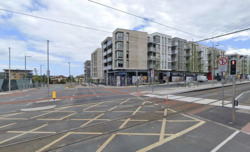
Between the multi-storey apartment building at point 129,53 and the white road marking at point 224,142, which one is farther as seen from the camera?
the multi-storey apartment building at point 129,53

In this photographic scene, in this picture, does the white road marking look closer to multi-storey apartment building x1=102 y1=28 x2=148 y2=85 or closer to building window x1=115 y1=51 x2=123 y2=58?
multi-storey apartment building x1=102 y1=28 x2=148 y2=85

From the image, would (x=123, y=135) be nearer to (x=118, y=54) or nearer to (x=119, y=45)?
(x=118, y=54)

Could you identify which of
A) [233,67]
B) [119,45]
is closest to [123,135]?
[233,67]

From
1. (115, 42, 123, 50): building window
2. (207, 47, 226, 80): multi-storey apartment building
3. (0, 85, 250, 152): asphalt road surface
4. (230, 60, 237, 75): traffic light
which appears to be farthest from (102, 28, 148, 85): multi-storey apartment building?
(230, 60, 237, 75): traffic light

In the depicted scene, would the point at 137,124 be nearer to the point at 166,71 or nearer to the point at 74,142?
the point at 74,142

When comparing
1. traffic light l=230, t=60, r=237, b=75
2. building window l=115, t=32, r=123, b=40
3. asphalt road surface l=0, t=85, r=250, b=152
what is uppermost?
building window l=115, t=32, r=123, b=40

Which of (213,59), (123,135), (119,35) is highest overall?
(119,35)

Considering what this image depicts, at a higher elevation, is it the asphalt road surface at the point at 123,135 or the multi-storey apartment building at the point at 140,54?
the multi-storey apartment building at the point at 140,54

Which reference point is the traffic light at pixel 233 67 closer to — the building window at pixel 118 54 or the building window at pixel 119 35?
the building window at pixel 118 54

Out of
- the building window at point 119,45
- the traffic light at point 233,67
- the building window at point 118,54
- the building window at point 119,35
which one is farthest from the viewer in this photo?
the building window at point 119,35

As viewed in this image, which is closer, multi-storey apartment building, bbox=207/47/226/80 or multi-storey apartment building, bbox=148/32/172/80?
multi-storey apartment building, bbox=207/47/226/80

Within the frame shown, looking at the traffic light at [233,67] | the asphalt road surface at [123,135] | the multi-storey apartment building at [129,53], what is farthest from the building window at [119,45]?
the traffic light at [233,67]

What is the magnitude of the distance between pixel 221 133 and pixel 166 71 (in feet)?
153

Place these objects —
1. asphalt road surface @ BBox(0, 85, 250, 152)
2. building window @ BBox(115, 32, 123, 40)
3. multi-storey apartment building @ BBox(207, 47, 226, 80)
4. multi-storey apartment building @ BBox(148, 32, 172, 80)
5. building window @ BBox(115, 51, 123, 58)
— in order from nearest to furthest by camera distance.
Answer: asphalt road surface @ BBox(0, 85, 250, 152)
building window @ BBox(115, 51, 123, 58)
building window @ BBox(115, 32, 123, 40)
multi-storey apartment building @ BBox(207, 47, 226, 80)
multi-storey apartment building @ BBox(148, 32, 172, 80)
